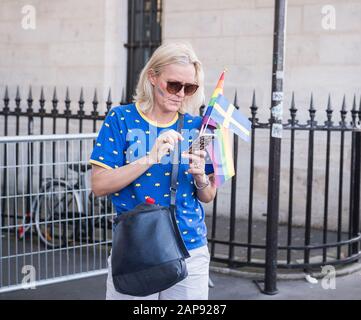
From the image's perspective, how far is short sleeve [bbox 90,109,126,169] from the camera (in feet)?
8.11

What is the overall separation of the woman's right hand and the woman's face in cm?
23

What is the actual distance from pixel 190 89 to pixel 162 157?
35 cm

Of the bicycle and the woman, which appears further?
the bicycle

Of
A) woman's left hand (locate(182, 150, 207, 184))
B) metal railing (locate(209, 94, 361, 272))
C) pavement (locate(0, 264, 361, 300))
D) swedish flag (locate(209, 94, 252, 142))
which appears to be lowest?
pavement (locate(0, 264, 361, 300))

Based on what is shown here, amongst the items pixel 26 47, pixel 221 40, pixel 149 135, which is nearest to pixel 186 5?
pixel 221 40

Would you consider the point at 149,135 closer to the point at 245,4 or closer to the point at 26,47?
the point at 245,4

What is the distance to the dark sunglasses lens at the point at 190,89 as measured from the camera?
2.54 m

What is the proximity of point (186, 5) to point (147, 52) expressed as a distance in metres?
0.99

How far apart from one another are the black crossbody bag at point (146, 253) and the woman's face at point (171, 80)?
1.52 ft

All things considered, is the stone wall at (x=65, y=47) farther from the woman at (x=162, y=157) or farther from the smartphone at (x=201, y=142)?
the smartphone at (x=201, y=142)

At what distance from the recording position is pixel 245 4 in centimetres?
726

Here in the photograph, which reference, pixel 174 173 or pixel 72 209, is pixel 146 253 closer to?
pixel 174 173

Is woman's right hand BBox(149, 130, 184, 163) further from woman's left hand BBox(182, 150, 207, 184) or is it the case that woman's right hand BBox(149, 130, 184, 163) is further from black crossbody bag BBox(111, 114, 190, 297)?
black crossbody bag BBox(111, 114, 190, 297)

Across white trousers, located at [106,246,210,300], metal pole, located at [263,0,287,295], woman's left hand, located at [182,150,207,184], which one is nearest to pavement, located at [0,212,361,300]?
metal pole, located at [263,0,287,295]
